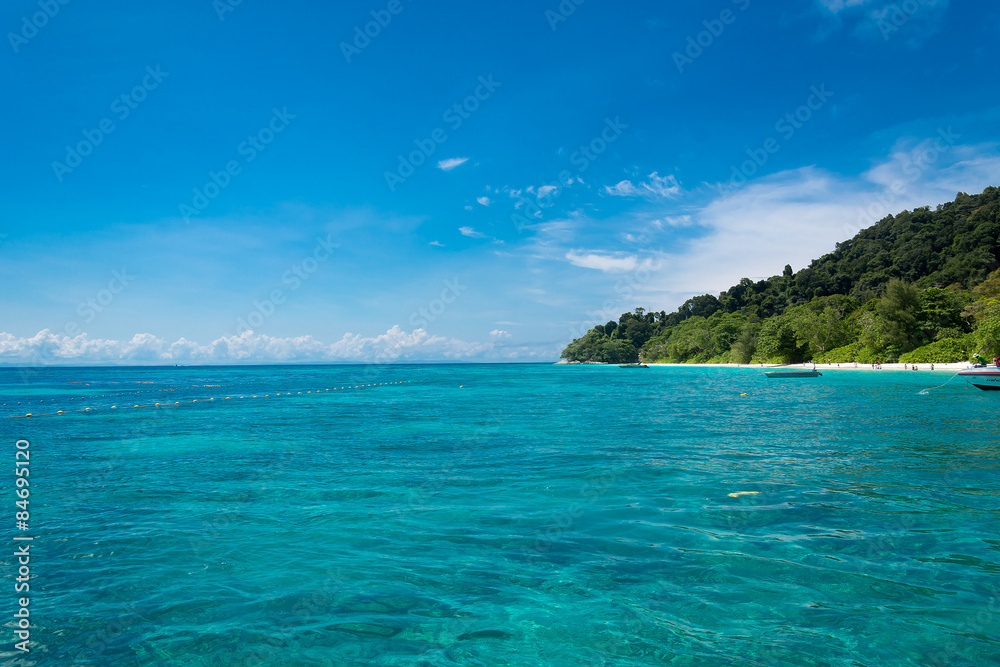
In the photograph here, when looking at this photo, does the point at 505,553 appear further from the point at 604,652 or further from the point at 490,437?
the point at 490,437

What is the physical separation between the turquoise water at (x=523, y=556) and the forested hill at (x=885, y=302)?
64.8 m

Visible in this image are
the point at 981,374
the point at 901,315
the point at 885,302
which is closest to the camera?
the point at 981,374

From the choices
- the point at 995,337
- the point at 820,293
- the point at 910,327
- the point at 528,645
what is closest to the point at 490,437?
the point at 528,645

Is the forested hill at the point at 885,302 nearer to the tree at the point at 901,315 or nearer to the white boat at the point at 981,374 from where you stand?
the tree at the point at 901,315

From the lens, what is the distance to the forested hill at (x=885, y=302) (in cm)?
7862

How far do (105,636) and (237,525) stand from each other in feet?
14.4

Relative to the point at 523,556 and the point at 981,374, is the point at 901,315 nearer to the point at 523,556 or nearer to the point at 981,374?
the point at 981,374

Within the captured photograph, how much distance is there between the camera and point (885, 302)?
81.3 metres

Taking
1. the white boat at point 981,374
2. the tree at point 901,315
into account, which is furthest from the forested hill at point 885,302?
the white boat at point 981,374

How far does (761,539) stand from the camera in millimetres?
9055

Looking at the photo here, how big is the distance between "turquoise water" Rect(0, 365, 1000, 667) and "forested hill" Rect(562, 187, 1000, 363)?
64764mm

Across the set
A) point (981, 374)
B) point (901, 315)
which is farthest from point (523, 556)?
point (901, 315)

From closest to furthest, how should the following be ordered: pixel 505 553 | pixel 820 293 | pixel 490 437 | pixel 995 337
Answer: pixel 505 553, pixel 490 437, pixel 995 337, pixel 820 293

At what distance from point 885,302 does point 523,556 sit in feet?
307
